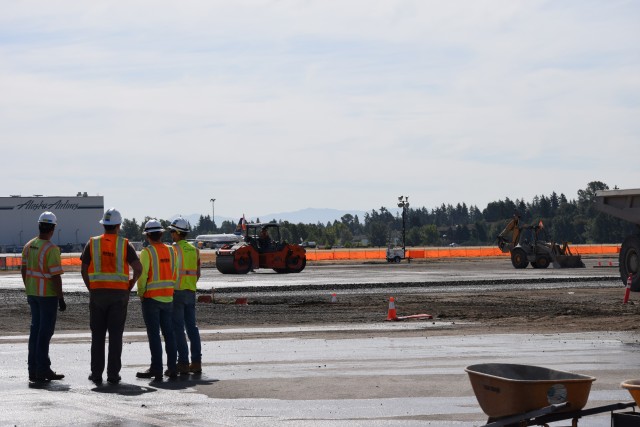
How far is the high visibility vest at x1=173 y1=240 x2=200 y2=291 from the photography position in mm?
15125

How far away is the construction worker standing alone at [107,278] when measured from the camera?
14.3 m

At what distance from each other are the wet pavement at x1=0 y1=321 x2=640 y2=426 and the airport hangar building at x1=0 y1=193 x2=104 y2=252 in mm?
124874

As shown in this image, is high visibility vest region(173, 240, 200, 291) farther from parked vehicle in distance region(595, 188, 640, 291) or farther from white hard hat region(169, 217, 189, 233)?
parked vehicle in distance region(595, 188, 640, 291)

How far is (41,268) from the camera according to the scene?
578 inches

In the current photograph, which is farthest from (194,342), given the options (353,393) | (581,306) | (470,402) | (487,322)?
(581,306)

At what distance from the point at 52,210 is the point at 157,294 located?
131758 mm

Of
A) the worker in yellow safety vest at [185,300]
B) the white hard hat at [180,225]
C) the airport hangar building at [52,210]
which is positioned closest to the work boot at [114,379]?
the worker in yellow safety vest at [185,300]

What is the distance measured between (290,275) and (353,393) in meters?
38.5

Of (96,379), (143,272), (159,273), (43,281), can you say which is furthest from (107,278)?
(96,379)

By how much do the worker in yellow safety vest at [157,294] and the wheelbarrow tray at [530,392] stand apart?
6.55 m

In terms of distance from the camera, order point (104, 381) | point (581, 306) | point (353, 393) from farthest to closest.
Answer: point (581, 306)
point (104, 381)
point (353, 393)

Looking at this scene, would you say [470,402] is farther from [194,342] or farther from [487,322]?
[487,322]

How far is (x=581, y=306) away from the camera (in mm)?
27188

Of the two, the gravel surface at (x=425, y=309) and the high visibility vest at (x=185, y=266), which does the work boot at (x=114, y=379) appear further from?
the gravel surface at (x=425, y=309)
